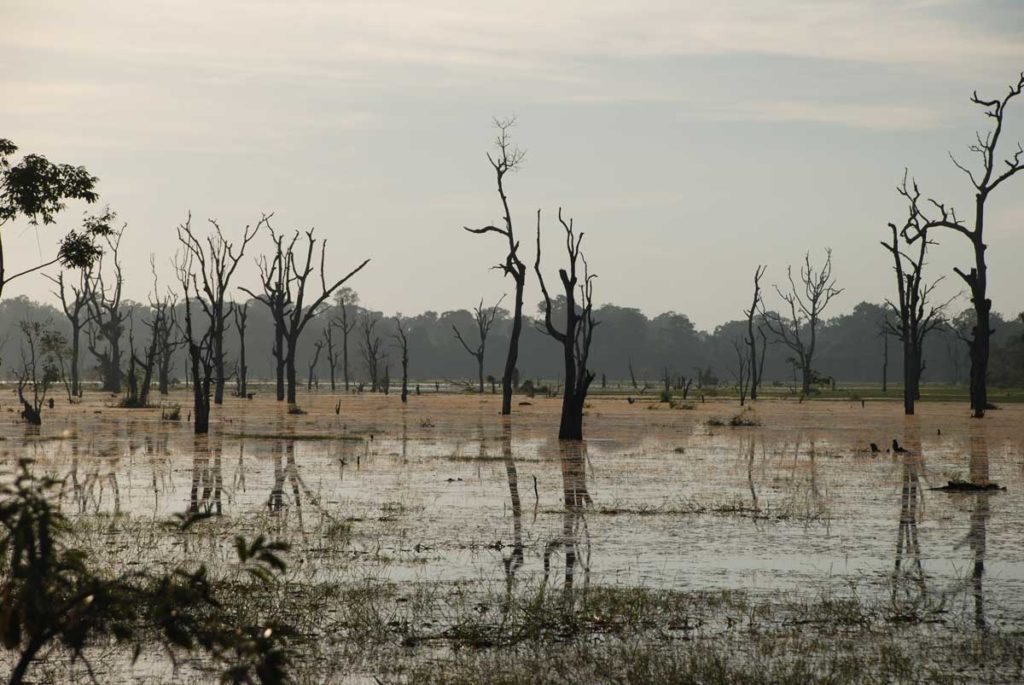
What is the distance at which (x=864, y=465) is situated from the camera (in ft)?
82.4

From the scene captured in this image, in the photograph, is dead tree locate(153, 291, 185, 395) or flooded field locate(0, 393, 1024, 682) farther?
dead tree locate(153, 291, 185, 395)

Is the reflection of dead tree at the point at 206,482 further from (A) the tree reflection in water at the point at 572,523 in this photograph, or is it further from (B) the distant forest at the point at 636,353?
(B) the distant forest at the point at 636,353

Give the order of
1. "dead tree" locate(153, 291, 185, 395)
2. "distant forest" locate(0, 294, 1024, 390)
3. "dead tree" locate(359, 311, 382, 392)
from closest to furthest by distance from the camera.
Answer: "dead tree" locate(153, 291, 185, 395) < "dead tree" locate(359, 311, 382, 392) < "distant forest" locate(0, 294, 1024, 390)

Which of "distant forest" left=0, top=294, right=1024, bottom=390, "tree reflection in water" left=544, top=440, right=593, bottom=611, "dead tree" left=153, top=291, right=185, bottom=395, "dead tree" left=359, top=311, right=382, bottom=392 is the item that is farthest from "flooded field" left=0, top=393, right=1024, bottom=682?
"distant forest" left=0, top=294, right=1024, bottom=390

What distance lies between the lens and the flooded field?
347 inches

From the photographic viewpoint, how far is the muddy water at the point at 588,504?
40.6 feet

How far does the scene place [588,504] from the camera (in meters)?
18.1

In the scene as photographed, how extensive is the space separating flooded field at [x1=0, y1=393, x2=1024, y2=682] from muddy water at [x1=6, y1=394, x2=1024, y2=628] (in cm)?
6

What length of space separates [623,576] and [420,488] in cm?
850

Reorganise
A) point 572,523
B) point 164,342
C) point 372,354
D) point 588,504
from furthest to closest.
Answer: point 372,354 → point 164,342 → point 588,504 → point 572,523

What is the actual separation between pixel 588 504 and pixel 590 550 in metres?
4.37

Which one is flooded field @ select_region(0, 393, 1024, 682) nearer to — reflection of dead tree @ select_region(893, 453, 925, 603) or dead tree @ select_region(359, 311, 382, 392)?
reflection of dead tree @ select_region(893, 453, 925, 603)

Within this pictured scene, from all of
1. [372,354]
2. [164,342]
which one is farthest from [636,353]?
[164,342]

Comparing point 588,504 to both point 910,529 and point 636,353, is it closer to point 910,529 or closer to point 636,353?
point 910,529
